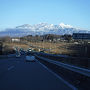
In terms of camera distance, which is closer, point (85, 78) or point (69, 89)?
point (69, 89)

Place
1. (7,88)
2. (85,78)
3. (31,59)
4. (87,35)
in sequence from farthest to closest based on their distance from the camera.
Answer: (87,35) → (31,59) → (85,78) → (7,88)

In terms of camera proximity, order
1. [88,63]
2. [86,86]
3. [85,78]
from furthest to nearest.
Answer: [88,63], [85,78], [86,86]

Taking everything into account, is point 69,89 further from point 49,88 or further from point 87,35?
point 87,35

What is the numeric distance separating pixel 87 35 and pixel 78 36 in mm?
1967

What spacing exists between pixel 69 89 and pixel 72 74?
19.0ft

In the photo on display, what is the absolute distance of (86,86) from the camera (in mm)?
13383

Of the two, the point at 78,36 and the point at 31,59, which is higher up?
the point at 78,36

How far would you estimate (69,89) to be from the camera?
12414 millimetres

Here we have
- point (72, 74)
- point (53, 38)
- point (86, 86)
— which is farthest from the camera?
point (53, 38)

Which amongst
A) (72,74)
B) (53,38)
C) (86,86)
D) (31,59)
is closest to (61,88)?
(86,86)

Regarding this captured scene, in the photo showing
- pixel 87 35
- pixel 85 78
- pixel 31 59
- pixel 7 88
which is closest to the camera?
pixel 7 88

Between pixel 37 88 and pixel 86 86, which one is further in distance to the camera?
pixel 86 86

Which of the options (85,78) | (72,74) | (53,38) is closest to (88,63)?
(72,74)

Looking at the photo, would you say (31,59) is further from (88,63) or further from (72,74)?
(72,74)
